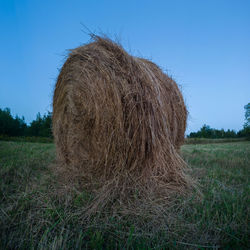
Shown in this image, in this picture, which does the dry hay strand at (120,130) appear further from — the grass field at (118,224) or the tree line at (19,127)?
the tree line at (19,127)

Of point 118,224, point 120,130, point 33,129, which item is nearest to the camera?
point 118,224

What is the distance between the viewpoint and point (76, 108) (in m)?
2.47

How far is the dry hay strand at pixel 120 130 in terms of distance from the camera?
186 cm

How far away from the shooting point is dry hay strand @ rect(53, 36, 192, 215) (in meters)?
1.86

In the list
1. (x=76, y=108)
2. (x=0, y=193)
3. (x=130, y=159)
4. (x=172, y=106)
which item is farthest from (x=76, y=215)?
(x=172, y=106)

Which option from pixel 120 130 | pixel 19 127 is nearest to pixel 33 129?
pixel 19 127

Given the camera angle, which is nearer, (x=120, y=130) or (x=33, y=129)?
(x=120, y=130)

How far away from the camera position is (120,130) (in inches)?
76.0

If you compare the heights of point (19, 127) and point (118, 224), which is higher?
point (19, 127)

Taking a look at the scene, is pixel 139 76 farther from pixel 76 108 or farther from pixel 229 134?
pixel 229 134

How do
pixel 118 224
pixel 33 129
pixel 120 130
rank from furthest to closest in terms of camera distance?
pixel 33 129, pixel 120 130, pixel 118 224

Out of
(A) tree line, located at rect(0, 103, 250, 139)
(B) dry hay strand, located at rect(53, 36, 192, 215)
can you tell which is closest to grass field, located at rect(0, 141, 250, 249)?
(B) dry hay strand, located at rect(53, 36, 192, 215)

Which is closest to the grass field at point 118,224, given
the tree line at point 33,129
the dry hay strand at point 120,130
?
the dry hay strand at point 120,130

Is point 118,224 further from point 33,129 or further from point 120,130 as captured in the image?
point 33,129
